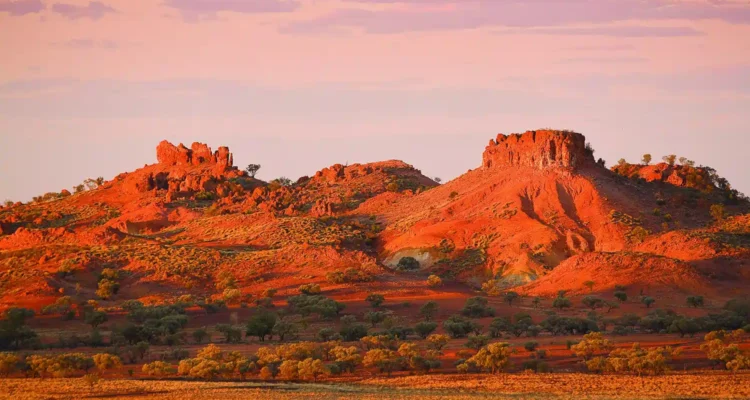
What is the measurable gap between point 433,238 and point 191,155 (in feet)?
158

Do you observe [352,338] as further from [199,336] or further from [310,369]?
[310,369]

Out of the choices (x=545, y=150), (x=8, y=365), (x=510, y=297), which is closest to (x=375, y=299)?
(x=510, y=297)

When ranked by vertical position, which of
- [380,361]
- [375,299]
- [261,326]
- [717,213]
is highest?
[717,213]

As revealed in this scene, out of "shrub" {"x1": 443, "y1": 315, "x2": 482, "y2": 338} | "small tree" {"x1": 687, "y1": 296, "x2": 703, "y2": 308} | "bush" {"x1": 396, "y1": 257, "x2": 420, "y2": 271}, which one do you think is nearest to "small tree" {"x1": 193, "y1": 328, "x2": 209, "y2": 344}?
"shrub" {"x1": 443, "y1": 315, "x2": 482, "y2": 338}

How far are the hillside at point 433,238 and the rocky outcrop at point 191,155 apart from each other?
10173mm

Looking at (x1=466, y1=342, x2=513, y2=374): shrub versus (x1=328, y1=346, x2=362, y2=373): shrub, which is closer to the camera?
(x1=466, y1=342, x2=513, y2=374): shrub

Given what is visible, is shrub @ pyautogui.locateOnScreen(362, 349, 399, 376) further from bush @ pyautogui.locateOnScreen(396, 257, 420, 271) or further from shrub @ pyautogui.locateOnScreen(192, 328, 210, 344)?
bush @ pyautogui.locateOnScreen(396, 257, 420, 271)

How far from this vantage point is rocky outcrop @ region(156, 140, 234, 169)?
151875mm

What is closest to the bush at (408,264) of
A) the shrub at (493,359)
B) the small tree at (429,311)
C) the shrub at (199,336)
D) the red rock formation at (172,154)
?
the small tree at (429,311)

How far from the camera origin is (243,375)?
221 feet

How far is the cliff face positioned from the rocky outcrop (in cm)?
3881

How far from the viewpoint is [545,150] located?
4670 inches

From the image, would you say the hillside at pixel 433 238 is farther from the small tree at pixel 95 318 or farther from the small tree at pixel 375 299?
the small tree at pixel 95 318

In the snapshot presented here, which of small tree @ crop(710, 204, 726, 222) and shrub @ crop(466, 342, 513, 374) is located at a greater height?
small tree @ crop(710, 204, 726, 222)
